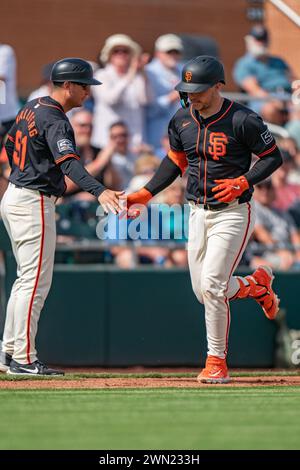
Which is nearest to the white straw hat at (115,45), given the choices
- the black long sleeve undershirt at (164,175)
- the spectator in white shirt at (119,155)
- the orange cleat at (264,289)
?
the spectator in white shirt at (119,155)

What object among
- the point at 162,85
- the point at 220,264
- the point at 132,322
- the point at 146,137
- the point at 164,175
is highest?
the point at 162,85

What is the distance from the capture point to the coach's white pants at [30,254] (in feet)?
23.9

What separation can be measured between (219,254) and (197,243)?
251 mm

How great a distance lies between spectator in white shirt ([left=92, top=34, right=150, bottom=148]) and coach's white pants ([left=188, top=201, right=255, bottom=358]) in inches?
175

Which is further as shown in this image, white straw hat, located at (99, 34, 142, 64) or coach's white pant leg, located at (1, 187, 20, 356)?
white straw hat, located at (99, 34, 142, 64)

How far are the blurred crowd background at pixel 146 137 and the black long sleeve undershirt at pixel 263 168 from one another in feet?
9.68

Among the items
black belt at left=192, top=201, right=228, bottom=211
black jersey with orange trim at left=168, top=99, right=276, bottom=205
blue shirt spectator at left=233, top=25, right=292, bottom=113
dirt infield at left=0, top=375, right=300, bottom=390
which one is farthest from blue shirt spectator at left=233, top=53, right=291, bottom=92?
black belt at left=192, top=201, right=228, bottom=211

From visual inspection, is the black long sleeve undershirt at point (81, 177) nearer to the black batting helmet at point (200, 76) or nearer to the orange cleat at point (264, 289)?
the black batting helmet at point (200, 76)

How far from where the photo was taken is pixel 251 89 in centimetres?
1310

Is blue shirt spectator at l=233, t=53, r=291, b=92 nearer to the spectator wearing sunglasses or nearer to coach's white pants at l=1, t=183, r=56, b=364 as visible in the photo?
the spectator wearing sunglasses

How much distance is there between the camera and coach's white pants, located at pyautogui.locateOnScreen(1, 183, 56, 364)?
23.9 ft

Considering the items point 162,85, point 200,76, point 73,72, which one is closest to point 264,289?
point 200,76

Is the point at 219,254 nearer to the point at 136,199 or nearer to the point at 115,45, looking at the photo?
the point at 136,199

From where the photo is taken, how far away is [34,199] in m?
→ 7.27
